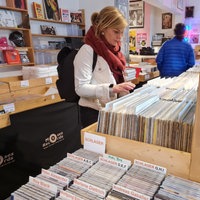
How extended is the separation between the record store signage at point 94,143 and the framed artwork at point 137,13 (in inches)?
316

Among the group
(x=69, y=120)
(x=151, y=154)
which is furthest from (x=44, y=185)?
(x=69, y=120)

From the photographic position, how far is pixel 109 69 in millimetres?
1367

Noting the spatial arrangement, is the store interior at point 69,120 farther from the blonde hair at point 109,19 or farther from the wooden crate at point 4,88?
the blonde hair at point 109,19

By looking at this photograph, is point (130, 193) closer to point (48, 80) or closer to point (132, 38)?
point (48, 80)

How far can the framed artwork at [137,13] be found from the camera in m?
7.96

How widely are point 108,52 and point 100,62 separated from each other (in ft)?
0.27

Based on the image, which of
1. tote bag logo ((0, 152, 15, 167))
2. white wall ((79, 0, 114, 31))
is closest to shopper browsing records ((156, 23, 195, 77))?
white wall ((79, 0, 114, 31))

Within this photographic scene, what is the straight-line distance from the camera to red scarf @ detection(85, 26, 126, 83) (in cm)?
132

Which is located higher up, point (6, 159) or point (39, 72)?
point (39, 72)

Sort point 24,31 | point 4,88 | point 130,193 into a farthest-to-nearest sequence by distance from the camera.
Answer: point 24,31, point 4,88, point 130,193

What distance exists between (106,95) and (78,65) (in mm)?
253

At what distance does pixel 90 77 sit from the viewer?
133 cm

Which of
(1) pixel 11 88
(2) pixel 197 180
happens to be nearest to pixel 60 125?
(1) pixel 11 88

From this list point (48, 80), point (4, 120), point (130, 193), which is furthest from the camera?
point (48, 80)
